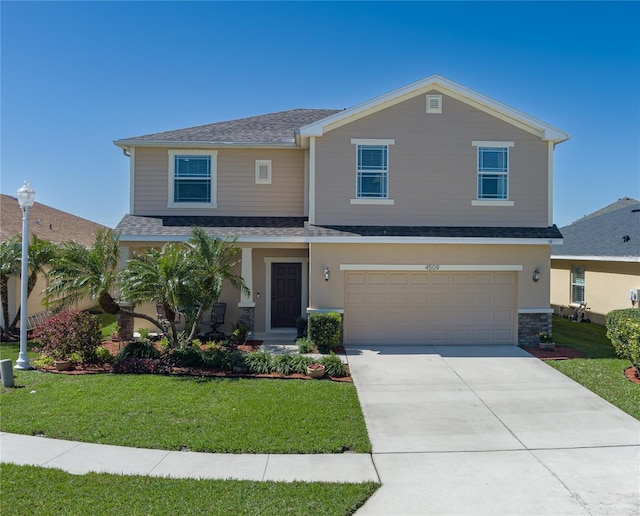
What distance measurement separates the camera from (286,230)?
42.0ft

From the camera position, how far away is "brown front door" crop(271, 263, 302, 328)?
44.7 ft

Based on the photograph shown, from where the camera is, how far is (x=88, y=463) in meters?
5.46

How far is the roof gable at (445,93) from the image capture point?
1230cm

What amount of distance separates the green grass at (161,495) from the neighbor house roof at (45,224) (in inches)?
485

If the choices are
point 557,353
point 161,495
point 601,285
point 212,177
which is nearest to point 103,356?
point 161,495

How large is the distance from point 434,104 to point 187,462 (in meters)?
11.3

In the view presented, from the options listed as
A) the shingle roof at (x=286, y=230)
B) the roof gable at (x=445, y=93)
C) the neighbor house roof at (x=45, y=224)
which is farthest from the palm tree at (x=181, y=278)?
the neighbor house roof at (x=45, y=224)

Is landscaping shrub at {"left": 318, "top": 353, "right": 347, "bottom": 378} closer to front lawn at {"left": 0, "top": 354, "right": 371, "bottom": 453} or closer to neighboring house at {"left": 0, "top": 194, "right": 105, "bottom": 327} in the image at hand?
front lawn at {"left": 0, "top": 354, "right": 371, "bottom": 453}

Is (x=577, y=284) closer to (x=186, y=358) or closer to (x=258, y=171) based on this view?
(x=258, y=171)

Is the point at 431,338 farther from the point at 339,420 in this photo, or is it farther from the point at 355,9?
the point at 355,9

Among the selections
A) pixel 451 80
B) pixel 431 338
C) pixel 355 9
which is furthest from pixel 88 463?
pixel 451 80

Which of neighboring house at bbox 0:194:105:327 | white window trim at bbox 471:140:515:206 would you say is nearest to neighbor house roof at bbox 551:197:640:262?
white window trim at bbox 471:140:515:206

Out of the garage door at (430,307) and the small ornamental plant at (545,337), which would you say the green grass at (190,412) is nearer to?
the garage door at (430,307)

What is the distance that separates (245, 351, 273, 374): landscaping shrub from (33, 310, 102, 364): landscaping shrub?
145 inches
